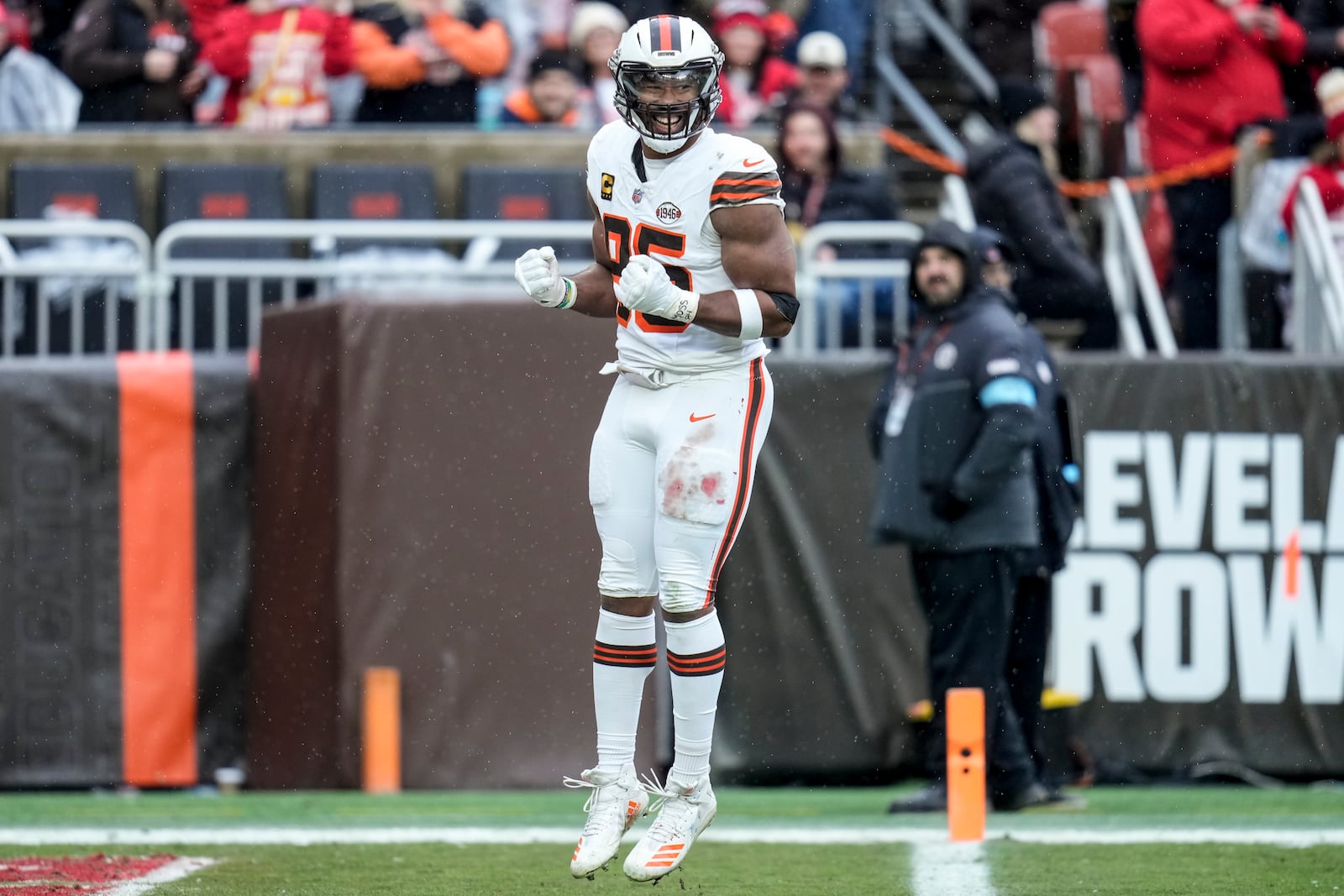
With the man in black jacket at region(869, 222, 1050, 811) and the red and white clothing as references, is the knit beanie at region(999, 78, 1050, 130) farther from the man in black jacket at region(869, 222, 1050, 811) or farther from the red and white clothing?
the red and white clothing

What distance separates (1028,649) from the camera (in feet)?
27.8

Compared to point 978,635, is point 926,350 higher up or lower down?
higher up

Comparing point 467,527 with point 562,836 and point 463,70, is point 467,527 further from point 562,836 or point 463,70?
point 463,70

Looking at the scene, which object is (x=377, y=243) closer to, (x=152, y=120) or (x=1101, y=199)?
(x=152, y=120)

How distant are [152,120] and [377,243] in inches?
84.8

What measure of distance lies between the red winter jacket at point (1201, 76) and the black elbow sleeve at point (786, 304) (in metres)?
6.55

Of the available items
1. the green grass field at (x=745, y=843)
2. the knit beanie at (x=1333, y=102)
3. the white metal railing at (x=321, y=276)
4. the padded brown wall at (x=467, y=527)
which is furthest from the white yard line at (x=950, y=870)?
the knit beanie at (x=1333, y=102)

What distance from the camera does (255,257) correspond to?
1045 centimetres

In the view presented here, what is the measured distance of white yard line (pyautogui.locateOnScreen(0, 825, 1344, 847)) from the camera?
720 centimetres

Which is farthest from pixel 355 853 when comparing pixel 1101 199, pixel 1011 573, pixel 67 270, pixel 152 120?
pixel 1101 199

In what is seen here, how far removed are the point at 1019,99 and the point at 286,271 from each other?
3567 mm

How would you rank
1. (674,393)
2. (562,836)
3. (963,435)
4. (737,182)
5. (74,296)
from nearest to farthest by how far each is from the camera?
(737,182)
(674,393)
(562,836)
(963,435)
(74,296)

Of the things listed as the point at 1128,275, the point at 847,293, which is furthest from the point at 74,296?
the point at 1128,275

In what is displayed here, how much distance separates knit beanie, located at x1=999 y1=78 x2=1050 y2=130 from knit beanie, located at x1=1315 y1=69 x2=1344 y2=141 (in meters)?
1.65
